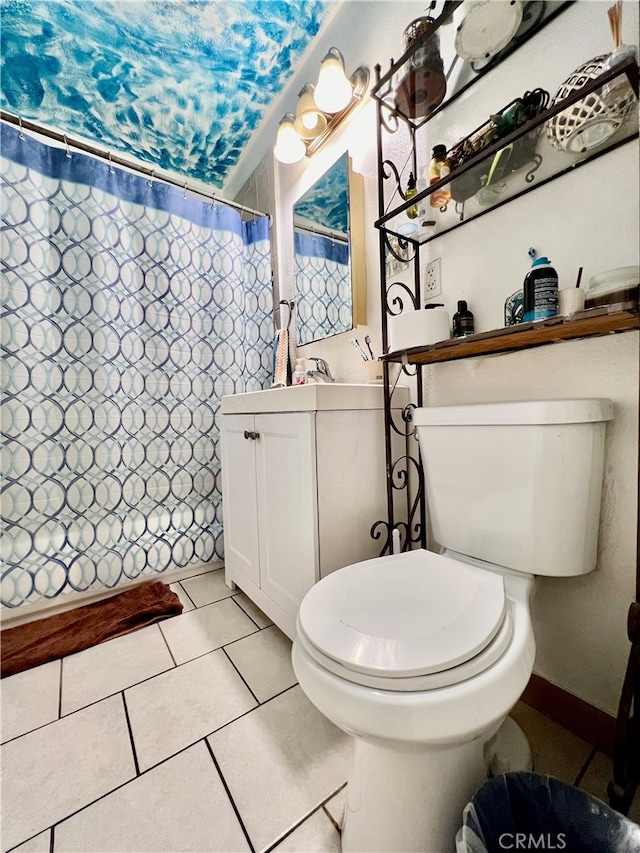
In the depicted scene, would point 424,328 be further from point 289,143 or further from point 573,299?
point 289,143

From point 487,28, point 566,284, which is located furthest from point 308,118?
point 566,284

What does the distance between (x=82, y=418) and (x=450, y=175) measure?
1511 millimetres

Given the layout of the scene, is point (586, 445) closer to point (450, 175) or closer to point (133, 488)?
point (450, 175)

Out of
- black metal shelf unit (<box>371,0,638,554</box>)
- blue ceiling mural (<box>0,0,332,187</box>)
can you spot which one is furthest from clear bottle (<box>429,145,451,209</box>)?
blue ceiling mural (<box>0,0,332,187</box>)

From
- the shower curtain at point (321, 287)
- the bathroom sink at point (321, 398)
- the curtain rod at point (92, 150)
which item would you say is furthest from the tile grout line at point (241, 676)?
the curtain rod at point (92, 150)

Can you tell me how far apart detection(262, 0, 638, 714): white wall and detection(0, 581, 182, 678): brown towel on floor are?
4.30 ft

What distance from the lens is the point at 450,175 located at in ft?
2.76

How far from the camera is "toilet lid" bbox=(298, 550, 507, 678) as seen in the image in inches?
19.2

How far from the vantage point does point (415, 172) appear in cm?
110

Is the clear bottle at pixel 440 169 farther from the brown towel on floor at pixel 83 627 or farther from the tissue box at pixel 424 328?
the brown towel on floor at pixel 83 627

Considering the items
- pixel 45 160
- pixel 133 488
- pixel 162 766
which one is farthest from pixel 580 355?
pixel 45 160

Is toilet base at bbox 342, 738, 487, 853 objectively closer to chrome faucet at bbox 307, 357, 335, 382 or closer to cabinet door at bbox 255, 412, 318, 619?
cabinet door at bbox 255, 412, 318, 619

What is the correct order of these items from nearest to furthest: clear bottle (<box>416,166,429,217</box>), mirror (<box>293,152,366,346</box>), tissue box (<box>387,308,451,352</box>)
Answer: tissue box (<box>387,308,451,352</box>) → clear bottle (<box>416,166,429,217</box>) → mirror (<box>293,152,366,346</box>)

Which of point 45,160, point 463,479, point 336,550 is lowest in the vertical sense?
point 336,550
